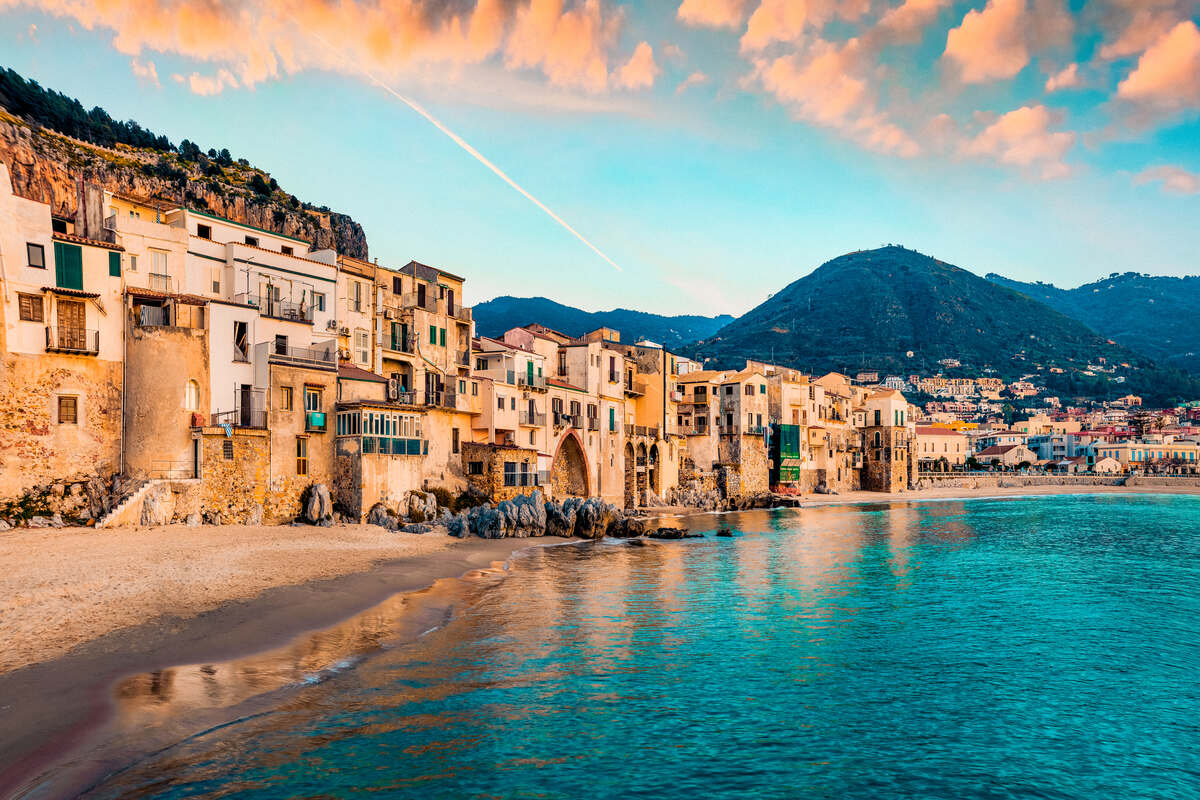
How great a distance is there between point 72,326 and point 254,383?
8.98 meters

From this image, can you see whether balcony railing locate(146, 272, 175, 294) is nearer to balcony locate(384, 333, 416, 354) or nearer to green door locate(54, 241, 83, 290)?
green door locate(54, 241, 83, 290)

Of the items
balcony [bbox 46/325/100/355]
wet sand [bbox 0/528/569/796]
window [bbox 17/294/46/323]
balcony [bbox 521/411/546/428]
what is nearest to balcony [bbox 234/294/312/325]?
balcony [bbox 46/325/100/355]

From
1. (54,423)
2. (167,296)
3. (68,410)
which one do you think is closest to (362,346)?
(167,296)

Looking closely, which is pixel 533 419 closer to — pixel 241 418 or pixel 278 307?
pixel 278 307

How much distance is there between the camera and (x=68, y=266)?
3684cm

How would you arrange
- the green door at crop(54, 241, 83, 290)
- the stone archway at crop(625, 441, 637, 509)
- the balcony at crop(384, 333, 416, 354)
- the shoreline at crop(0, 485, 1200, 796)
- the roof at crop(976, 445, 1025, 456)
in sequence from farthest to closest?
the roof at crop(976, 445, 1025, 456) → the stone archway at crop(625, 441, 637, 509) → the balcony at crop(384, 333, 416, 354) → the green door at crop(54, 241, 83, 290) → the shoreline at crop(0, 485, 1200, 796)

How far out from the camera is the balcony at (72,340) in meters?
35.9

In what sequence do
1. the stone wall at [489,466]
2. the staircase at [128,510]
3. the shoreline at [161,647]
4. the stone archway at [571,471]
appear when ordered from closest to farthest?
the shoreline at [161,647] → the staircase at [128,510] → the stone wall at [489,466] → the stone archway at [571,471]

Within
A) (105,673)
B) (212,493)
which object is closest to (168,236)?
(212,493)

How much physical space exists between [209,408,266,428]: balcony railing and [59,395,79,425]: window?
589 cm

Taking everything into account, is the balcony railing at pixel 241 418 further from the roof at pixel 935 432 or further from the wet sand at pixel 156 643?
the roof at pixel 935 432

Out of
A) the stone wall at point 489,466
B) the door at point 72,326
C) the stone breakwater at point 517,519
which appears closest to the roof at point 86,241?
the door at point 72,326

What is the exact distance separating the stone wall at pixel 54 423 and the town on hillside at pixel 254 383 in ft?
0.21

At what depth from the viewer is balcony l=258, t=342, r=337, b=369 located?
43.8 meters
